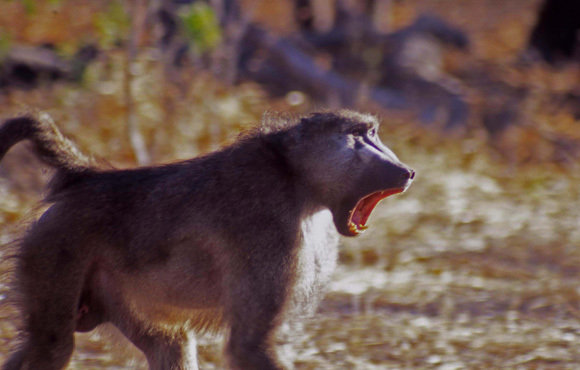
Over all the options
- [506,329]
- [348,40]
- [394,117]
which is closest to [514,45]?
[348,40]

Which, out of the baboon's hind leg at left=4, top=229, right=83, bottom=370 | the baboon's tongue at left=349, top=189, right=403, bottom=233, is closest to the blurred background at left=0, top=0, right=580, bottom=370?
the baboon's hind leg at left=4, top=229, right=83, bottom=370

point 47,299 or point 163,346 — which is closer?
point 47,299

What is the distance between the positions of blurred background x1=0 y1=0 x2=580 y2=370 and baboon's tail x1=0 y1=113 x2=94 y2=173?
113 millimetres

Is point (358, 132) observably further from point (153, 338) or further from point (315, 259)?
point (153, 338)

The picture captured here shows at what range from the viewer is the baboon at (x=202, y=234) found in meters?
3.38

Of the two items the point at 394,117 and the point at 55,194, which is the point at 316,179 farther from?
the point at 394,117

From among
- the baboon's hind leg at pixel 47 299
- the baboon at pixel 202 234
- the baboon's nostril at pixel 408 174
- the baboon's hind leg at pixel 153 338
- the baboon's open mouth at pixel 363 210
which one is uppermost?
the baboon's nostril at pixel 408 174

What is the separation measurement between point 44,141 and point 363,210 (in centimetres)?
129

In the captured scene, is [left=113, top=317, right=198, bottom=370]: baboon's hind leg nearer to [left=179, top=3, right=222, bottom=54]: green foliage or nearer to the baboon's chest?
the baboon's chest

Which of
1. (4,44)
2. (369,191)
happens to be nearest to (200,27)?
(4,44)

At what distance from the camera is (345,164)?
3.49 metres

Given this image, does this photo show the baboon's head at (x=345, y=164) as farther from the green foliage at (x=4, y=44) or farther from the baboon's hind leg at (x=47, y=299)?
the green foliage at (x=4, y=44)

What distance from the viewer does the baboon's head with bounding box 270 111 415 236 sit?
135 inches

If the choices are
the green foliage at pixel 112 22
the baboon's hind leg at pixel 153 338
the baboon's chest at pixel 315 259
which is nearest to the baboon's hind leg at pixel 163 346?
the baboon's hind leg at pixel 153 338
